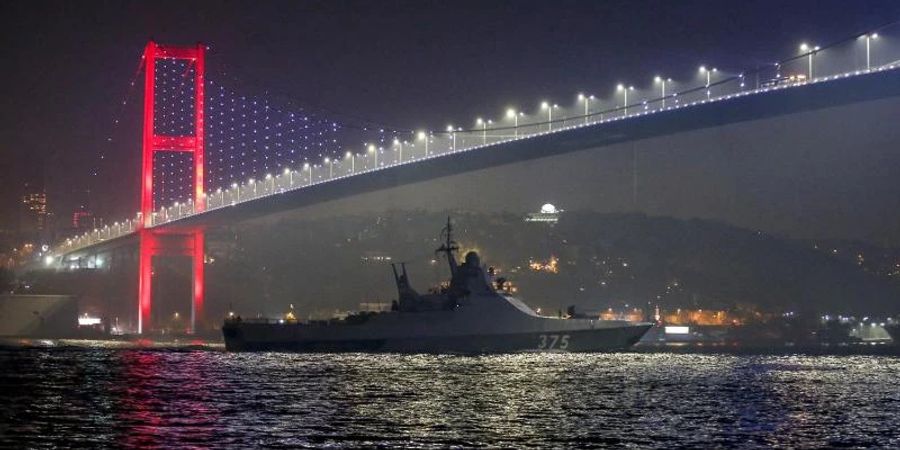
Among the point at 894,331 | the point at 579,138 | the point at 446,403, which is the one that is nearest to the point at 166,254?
the point at 579,138

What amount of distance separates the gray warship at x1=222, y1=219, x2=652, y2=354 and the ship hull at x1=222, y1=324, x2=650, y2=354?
0.03 meters

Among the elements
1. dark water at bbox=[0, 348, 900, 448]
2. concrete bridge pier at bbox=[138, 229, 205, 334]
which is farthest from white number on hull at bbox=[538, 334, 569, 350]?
concrete bridge pier at bbox=[138, 229, 205, 334]

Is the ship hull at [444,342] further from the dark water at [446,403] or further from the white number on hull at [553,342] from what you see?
the dark water at [446,403]

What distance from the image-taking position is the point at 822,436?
2005 cm

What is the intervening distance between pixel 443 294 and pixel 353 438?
2434 centimetres

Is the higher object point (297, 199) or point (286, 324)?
point (297, 199)

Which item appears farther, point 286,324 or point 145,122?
point 145,122

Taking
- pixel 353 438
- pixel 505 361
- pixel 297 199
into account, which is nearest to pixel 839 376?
pixel 505 361

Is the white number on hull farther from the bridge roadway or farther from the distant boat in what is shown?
the distant boat

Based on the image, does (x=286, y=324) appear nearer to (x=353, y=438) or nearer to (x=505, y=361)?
(x=505, y=361)

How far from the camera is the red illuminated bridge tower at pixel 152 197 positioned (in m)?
56.5

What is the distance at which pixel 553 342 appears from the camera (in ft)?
143

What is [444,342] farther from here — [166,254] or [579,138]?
[166,254]

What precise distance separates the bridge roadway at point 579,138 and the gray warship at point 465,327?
278 inches
